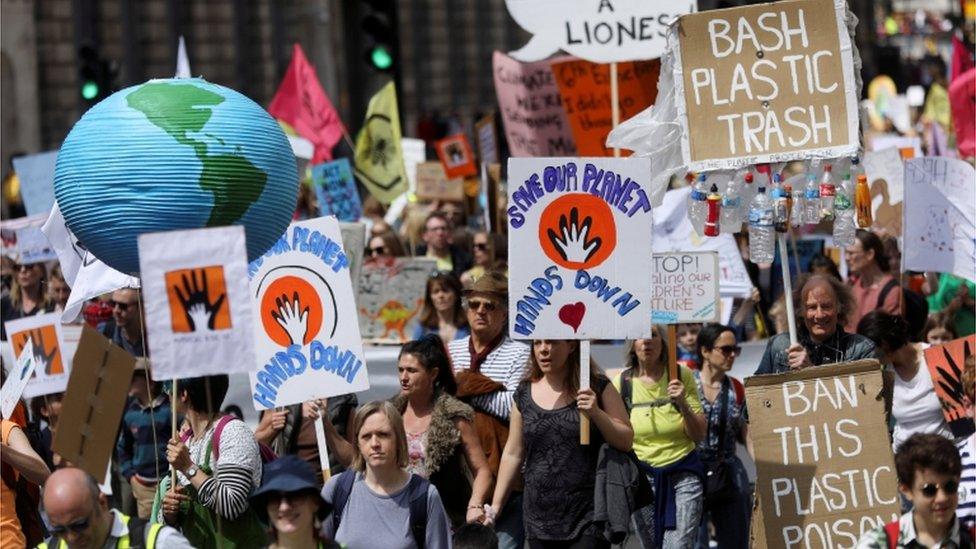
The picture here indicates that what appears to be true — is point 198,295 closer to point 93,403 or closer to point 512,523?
point 93,403

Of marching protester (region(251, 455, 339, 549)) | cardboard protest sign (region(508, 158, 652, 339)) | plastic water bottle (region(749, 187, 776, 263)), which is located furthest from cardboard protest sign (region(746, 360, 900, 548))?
marching protester (region(251, 455, 339, 549))

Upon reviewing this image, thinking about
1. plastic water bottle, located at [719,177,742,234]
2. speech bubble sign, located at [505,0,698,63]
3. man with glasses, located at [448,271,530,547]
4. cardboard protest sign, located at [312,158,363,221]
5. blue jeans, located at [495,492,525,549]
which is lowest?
blue jeans, located at [495,492,525,549]

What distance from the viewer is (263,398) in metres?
7.52

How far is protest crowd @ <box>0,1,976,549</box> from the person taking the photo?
5.78 metres

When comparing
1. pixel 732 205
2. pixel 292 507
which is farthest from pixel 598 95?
pixel 292 507

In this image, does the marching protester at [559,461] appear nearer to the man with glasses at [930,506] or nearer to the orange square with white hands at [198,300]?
the man with glasses at [930,506]

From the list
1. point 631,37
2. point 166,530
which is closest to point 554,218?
point 166,530

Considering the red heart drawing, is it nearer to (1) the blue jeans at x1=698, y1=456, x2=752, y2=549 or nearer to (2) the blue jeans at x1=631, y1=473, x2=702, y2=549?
(2) the blue jeans at x1=631, y1=473, x2=702, y2=549

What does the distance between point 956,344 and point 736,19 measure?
1417mm

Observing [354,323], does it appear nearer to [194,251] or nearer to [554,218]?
[554,218]

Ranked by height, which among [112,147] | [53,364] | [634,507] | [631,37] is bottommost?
[634,507]

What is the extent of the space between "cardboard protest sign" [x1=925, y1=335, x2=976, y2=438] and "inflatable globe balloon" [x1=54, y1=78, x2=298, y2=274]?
2679mm

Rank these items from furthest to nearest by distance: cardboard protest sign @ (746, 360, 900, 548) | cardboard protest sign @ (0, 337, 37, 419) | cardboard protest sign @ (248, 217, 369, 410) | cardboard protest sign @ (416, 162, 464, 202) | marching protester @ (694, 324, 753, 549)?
cardboard protest sign @ (416, 162, 464, 202), marching protester @ (694, 324, 753, 549), cardboard protest sign @ (0, 337, 37, 419), cardboard protest sign @ (248, 217, 369, 410), cardboard protest sign @ (746, 360, 900, 548)

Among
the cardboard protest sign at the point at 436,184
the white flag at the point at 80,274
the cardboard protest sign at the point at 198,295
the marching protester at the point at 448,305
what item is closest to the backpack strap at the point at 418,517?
the cardboard protest sign at the point at 198,295
